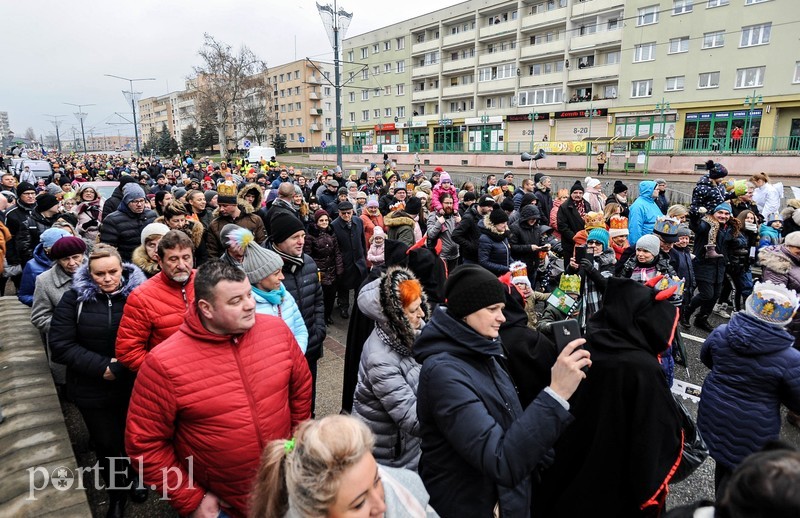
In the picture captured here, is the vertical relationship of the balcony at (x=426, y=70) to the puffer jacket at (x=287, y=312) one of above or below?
above

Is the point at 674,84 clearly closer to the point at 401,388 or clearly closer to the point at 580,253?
the point at 580,253

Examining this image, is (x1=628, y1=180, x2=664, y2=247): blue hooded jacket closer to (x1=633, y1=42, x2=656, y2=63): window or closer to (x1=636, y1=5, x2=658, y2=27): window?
(x1=633, y1=42, x2=656, y2=63): window

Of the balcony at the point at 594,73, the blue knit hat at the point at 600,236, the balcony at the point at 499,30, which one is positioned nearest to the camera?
the blue knit hat at the point at 600,236

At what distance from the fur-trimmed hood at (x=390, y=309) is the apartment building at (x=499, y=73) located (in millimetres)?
33233

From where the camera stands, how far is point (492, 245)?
641 cm

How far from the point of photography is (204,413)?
6.95ft

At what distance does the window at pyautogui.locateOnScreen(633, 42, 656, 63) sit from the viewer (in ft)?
117

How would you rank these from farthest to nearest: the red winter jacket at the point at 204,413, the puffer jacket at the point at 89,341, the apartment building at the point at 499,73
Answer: the apartment building at the point at 499,73 < the puffer jacket at the point at 89,341 < the red winter jacket at the point at 204,413

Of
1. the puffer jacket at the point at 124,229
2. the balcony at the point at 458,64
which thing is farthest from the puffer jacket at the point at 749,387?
the balcony at the point at 458,64

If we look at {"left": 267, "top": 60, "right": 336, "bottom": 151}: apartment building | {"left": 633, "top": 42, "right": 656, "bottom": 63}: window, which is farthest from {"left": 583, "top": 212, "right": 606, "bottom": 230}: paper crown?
{"left": 267, "top": 60, "right": 336, "bottom": 151}: apartment building

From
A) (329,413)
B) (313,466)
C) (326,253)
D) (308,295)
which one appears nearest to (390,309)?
(313,466)

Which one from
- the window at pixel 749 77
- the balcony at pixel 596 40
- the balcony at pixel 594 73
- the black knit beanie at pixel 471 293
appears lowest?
the black knit beanie at pixel 471 293

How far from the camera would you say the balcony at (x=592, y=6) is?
36903 mm

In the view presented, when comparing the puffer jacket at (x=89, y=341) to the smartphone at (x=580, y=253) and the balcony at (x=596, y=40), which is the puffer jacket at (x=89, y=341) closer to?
the smartphone at (x=580, y=253)
